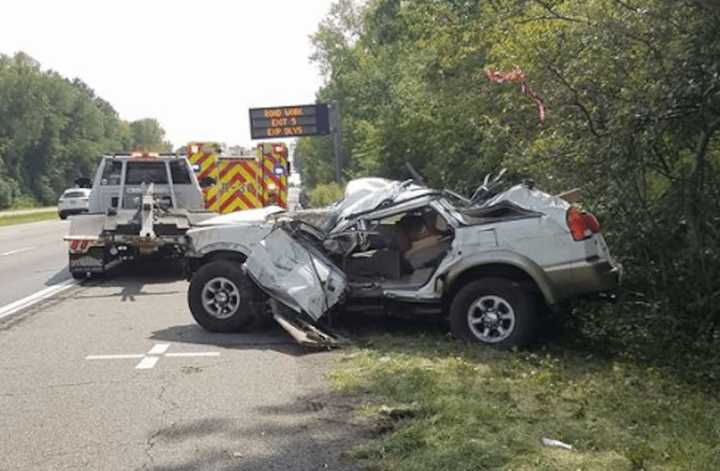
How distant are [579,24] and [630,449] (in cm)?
550

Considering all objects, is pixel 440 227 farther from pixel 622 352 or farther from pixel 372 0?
pixel 372 0

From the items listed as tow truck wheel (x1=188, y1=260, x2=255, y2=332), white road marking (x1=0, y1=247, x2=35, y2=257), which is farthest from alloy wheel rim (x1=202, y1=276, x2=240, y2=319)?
white road marking (x1=0, y1=247, x2=35, y2=257)

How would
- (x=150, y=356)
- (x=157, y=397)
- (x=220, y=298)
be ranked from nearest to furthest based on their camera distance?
(x=157, y=397), (x=150, y=356), (x=220, y=298)

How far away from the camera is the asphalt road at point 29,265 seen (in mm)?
11891

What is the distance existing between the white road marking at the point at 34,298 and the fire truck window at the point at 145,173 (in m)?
2.40

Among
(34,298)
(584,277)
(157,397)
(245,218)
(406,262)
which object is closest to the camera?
(157,397)

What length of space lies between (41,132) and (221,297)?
91.7m

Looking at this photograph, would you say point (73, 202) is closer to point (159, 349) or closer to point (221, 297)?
point (221, 297)

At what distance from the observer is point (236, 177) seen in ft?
61.4

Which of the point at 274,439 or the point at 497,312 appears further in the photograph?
the point at 497,312

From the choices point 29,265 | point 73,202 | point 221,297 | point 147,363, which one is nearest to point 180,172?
point 29,265

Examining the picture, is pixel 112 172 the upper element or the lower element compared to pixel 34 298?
upper

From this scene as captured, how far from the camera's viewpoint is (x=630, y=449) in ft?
14.0

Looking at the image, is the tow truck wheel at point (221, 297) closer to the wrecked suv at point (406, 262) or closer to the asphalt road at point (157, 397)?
the wrecked suv at point (406, 262)
